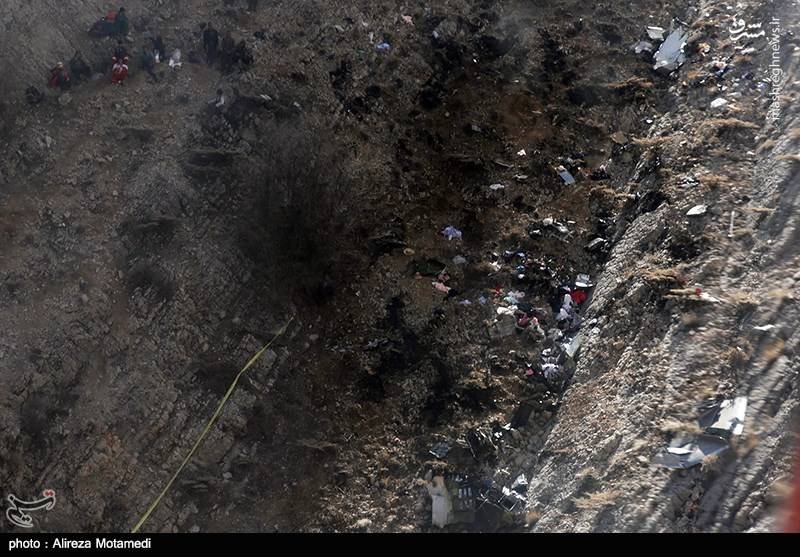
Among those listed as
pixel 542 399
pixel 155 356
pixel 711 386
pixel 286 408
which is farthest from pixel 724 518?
pixel 155 356

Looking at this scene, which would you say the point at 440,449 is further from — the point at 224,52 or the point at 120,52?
the point at 120,52

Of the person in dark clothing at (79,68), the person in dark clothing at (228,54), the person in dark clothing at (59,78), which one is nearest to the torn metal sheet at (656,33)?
the person in dark clothing at (228,54)

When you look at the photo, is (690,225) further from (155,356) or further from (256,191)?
(155,356)

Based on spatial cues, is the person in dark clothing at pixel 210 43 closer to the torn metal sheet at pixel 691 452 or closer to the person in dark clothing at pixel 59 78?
the person in dark clothing at pixel 59 78

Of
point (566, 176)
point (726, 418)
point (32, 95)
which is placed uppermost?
point (32, 95)
